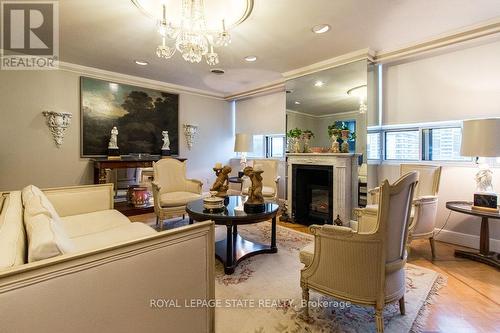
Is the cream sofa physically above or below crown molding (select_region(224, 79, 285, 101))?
below

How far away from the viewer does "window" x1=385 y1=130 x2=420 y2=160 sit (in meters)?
3.84

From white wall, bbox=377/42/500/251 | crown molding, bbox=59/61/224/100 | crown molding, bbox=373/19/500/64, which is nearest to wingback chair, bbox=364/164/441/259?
white wall, bbox=377/42/500/251

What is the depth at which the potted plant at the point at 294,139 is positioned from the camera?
4.58 m

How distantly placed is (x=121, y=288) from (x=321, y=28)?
3.22 m

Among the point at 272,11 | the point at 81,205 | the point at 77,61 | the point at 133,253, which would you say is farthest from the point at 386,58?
the point at 77,61

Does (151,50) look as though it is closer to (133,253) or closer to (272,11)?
(272,11)

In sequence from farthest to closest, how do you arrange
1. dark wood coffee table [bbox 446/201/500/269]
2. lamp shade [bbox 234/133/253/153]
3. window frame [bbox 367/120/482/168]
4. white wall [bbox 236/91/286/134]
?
lamp shade [bbox 234/133/253/153], white wall [bbox 236/91/286/134], window frame [bbox 367/120/482/168], dark wood coffee table [bbox 446/201/500/269]

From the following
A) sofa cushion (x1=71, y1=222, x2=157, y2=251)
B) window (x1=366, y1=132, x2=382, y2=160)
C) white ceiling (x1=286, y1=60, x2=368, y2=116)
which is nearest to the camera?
sofa cushion (x1=71, y1=222, x2=157, y2=251)

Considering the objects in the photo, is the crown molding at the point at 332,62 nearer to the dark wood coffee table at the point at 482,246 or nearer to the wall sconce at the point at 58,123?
the dark wood coffee table at the point at 482,246

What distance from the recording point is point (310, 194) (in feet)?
14.9

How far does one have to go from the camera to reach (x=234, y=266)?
2.52 m

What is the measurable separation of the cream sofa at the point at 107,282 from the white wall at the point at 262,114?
4.33 m

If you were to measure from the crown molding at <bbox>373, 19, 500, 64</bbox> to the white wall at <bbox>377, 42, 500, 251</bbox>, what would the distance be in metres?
0.23

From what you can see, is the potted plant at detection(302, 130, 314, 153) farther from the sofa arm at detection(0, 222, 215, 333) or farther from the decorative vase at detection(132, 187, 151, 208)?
the sofa arm at detection(0, 222, 215, 333)
